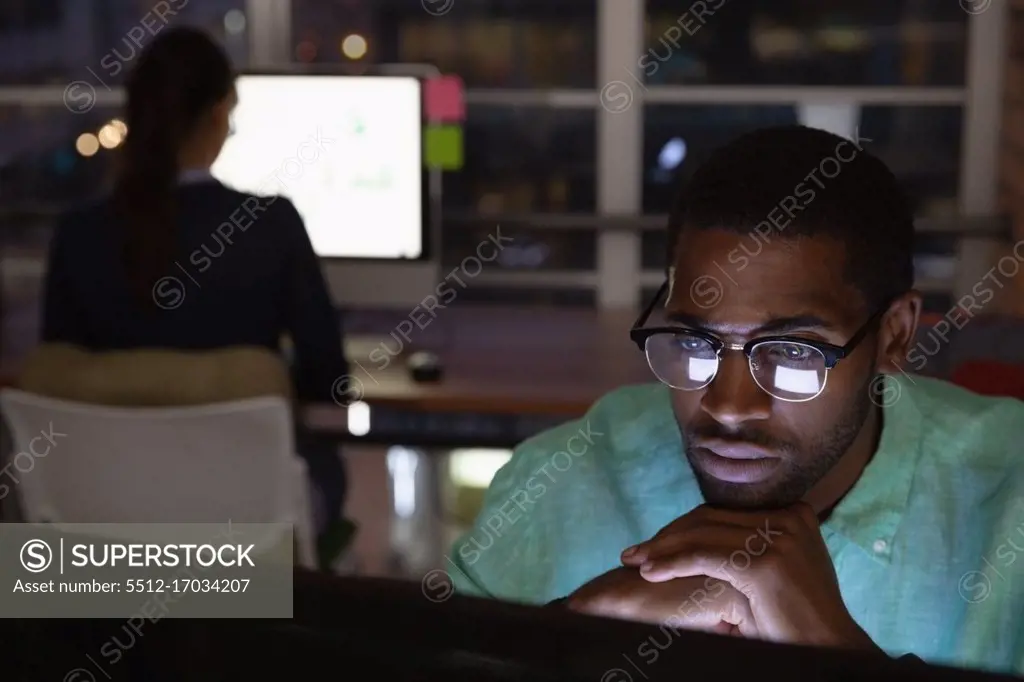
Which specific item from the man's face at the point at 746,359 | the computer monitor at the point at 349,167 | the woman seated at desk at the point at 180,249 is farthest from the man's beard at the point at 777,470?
the computer monitor at the point at 349,167

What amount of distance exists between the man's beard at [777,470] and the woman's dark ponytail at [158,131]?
4.62ft

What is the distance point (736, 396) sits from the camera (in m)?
0.86

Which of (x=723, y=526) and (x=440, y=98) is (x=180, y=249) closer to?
(x=440, y=98)

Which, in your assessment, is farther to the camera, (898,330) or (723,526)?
(898,330)

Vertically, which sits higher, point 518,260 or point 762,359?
point 762,359

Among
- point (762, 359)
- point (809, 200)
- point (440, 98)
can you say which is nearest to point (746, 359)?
point (762, 359)

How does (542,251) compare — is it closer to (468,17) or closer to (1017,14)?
(468,17)

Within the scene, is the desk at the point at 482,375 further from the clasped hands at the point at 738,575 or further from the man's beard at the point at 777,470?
the clasped hands at the point at 738,575

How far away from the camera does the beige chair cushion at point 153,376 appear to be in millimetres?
1757

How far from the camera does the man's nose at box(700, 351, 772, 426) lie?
33.9 inches

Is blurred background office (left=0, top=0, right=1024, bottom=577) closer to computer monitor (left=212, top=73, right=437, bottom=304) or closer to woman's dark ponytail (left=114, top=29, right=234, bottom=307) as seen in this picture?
computer monitor (left=212, top=73, right=437, bottom=304)

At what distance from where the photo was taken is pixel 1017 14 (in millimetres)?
3010

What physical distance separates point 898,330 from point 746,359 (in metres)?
Result: 0.16

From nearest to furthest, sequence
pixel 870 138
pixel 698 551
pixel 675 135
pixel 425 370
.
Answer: pixel 698 551 → pixel 425 370 → pixel 870 138 → pixel 675 135
